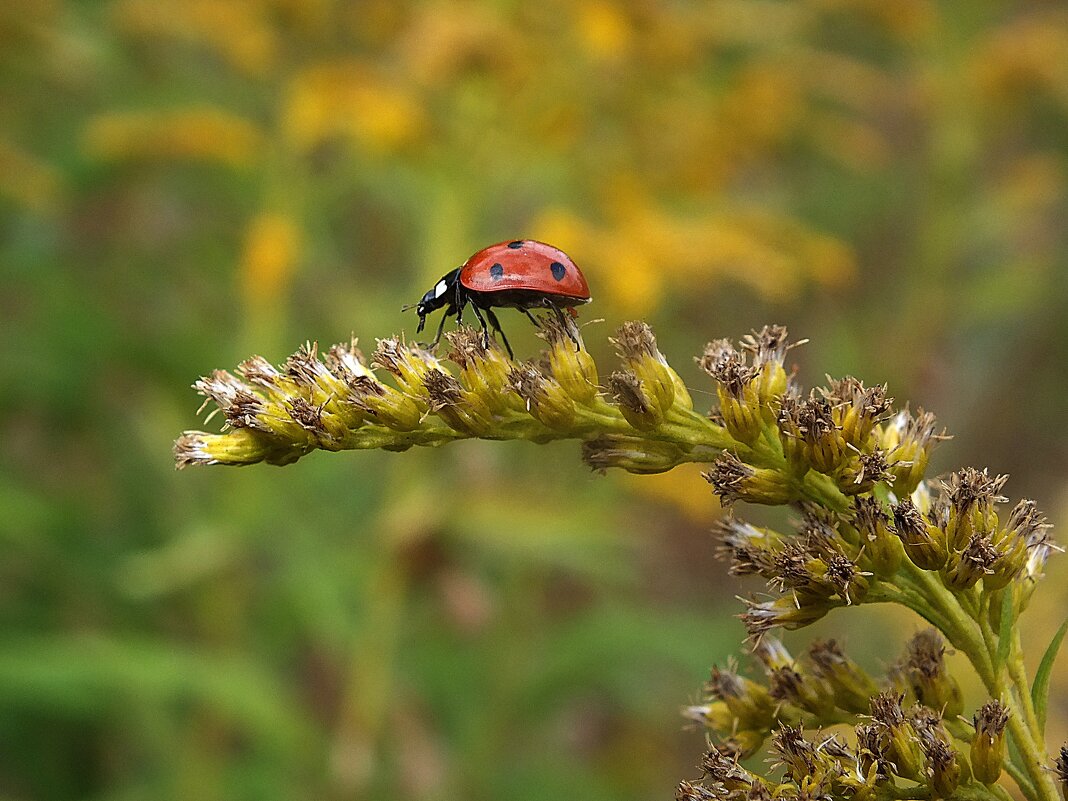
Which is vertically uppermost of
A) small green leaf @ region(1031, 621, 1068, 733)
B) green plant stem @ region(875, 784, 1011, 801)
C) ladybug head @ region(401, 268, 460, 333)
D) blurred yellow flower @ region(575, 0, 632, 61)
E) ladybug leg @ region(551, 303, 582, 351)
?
blurred yellow flower @ region(575, 0, 632, 61)

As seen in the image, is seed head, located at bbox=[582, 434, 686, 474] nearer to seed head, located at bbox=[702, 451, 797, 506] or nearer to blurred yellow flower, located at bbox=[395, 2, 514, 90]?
seed head, located at bbox=[702, 451, 797, 506]

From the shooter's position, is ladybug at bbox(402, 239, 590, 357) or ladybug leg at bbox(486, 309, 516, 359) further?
ladybug at bbox(402, 239, 590, 357)

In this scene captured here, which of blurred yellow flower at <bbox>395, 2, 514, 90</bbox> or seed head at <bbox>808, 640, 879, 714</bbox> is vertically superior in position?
blurred yellow flower at <bbox>395, 2, 514, 90</bbox>

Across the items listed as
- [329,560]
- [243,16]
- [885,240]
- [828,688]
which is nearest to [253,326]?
[329,560]

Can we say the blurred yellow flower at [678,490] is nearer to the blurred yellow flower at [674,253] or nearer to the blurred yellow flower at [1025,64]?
the blurred yellow flower at [674,253]

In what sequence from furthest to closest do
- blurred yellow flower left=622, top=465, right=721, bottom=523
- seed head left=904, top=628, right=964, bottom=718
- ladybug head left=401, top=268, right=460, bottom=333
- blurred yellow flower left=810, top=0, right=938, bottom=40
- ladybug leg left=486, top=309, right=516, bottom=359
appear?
blurred yellow flower left=810, top=0, right=938, bottom=40 → blurred yellow flower left=622, top=465, right=721, bottom=523 → ladybug head left=401, top=268, right=460, bottom=333 → ladybug leg left=486, top=309, right=516, bottom=359 → seed head left=904, top=628, right=964, bottom=718

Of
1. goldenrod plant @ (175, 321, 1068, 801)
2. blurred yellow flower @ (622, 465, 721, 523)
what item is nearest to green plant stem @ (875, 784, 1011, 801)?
goldenrod plant @ (175, 321, 1068, 801)
